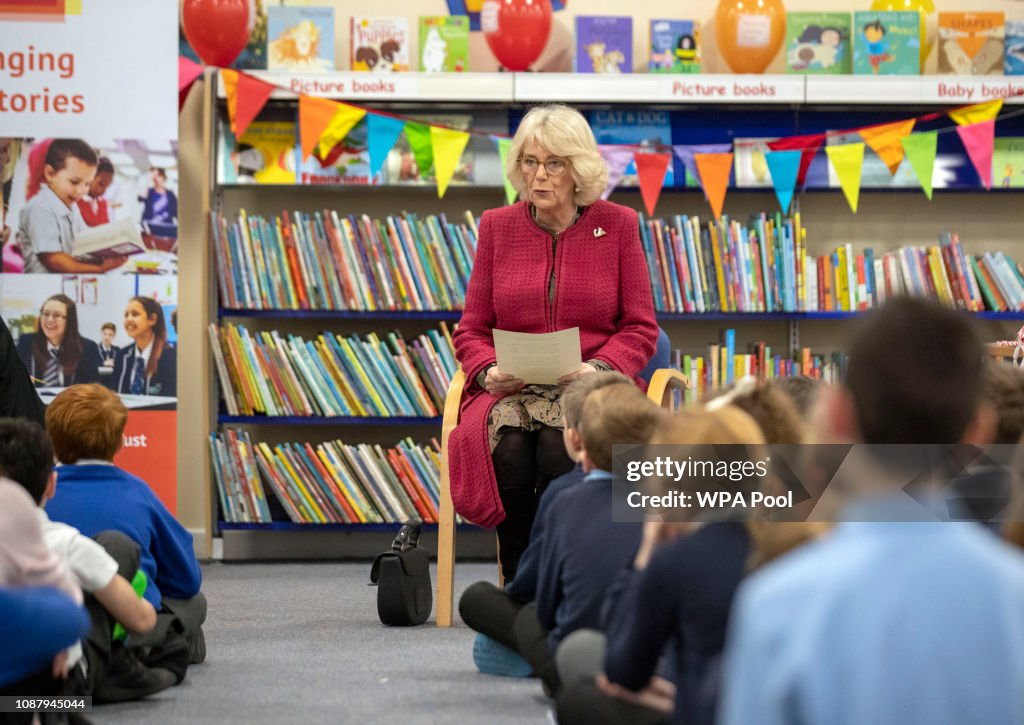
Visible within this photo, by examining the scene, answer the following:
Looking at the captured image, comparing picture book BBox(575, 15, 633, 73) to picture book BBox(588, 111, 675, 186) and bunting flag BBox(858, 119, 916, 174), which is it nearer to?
picture book BBox(588, 111, 675, 186)

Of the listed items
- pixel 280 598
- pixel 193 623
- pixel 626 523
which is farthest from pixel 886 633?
pixel 280 598

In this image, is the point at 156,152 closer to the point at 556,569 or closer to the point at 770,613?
the point at 556,569

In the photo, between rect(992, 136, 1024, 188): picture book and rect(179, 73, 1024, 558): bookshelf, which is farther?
rect(992, 136, 1024, 188): picture book

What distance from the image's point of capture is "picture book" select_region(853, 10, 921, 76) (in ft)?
14.0

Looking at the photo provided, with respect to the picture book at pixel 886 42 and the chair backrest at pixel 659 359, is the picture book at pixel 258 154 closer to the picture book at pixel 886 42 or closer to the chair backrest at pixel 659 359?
the chair backrest at pixel 659 359

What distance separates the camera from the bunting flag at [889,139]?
165 inches

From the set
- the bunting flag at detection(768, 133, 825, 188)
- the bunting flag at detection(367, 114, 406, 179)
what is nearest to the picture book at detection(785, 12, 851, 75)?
the bunting flag at detection(768, 133, 825, 188)

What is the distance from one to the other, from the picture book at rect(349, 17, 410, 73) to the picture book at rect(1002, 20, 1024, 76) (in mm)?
2030

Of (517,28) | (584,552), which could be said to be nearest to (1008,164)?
(517,28)

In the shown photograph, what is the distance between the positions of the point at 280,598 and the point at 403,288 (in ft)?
3.88

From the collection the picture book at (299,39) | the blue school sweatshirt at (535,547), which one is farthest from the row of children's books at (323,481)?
the blue school sweatshirt at (535,547)

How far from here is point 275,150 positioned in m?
4.36

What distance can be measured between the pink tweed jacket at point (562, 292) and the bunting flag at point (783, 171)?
4.05 ft

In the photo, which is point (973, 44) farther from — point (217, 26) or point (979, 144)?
point (217, 26)
